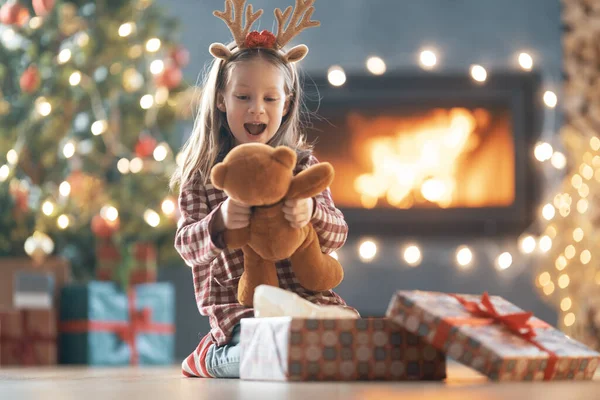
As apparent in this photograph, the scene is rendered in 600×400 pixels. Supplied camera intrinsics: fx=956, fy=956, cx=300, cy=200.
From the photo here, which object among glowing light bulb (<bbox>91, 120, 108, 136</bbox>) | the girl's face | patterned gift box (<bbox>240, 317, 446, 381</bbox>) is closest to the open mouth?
the girl's face

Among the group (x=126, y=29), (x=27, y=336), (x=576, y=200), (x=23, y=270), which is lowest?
(x=27, y=336)

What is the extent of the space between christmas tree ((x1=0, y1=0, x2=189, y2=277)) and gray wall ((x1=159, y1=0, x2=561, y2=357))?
1.01 ft

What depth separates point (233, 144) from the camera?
168 centimetres

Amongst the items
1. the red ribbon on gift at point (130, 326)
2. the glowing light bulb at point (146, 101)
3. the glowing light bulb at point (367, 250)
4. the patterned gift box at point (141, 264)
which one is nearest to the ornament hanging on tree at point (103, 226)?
the patterned gift box at point (141, 264)

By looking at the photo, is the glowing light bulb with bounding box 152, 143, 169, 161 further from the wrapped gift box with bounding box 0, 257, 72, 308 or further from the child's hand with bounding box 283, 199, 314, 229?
the child's hand with bounding box 283, 199, 314, 229

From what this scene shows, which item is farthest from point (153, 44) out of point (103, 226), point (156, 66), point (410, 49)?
point (410, 49)

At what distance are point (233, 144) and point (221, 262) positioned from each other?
0.70ft

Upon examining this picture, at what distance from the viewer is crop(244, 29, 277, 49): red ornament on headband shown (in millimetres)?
1638

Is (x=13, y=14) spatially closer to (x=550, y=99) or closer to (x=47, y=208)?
(x=47, y=208)

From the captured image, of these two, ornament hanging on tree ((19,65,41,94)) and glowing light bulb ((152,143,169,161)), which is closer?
ornament hanging on tree ((19,65,41,94))

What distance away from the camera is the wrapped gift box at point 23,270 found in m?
3.27

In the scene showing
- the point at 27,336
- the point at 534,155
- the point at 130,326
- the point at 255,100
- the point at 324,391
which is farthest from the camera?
the point at 534,155

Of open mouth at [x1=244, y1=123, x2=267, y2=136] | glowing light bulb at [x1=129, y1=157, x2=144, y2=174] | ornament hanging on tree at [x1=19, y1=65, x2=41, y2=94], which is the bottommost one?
open mouth at [x1=244, y1=123, x2=267, y2=136]

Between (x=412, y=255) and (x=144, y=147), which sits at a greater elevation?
(x=144, y=147)
